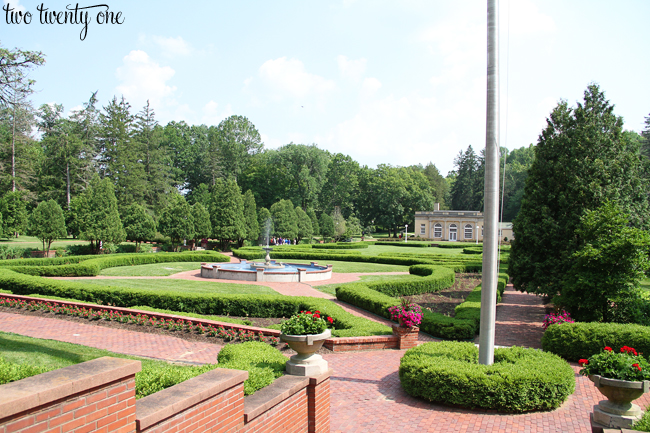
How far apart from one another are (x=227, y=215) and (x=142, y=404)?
3910 centimetres

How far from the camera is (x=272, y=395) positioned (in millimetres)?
4844

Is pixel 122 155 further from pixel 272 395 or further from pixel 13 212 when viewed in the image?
pixel 272 395

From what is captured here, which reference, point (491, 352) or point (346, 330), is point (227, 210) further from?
point (491, 352)

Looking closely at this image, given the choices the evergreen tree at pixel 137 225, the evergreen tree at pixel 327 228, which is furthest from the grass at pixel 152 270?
the evergreen tree at pixel 327 228

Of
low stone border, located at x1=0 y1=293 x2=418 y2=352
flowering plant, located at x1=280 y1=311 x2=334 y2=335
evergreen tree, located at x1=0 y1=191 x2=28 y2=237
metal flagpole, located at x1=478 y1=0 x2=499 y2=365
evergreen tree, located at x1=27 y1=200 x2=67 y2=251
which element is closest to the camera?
flowering plant, located at x1=280 y1=311 x2=334 y2=335

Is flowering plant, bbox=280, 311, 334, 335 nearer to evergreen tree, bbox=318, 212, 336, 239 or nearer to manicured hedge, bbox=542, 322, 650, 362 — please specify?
manicured hedge, bbox=542, 322, 650, 362

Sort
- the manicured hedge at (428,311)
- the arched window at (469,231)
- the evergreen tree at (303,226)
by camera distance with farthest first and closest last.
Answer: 1. the arched window at (469,231)
2. the evergreen tree at (303,226)
3. the manicured hedge at (428,311)

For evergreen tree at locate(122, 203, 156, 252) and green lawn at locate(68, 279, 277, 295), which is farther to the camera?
evergreen tree at locate(122, 203, 156, 252)

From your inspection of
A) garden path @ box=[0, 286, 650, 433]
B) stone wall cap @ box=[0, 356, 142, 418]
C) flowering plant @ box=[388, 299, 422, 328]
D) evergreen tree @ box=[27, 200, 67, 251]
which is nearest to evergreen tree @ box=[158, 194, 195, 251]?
evergreen tree @ box=[27, 200, 67, 251]

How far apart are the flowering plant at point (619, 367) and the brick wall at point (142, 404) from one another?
375 centimetres

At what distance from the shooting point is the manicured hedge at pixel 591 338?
29.9ft

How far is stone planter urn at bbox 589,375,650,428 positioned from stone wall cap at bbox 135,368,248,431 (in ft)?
15.1

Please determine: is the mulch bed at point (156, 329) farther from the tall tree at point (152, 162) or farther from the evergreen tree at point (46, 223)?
the tall tree at point (152, 162)

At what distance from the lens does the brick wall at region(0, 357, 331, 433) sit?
2574 mm
